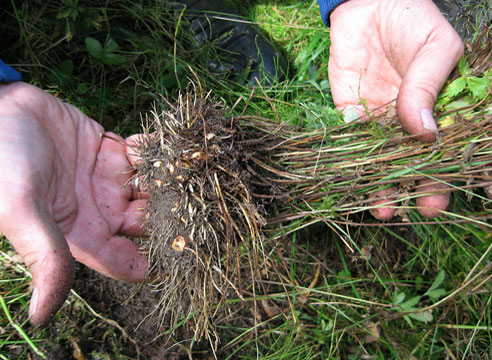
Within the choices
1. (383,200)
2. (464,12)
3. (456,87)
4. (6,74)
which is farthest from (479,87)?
(6,74)

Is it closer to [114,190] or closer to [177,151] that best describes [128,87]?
[114,190]

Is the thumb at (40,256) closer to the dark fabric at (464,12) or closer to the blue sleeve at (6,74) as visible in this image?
the blue sleeve at (6,74)

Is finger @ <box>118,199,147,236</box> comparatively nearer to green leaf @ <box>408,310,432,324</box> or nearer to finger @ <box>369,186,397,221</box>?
finger @ <box>369,186,397,221</box>

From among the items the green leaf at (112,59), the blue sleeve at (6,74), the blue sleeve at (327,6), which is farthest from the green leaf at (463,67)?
the blue sleeve at (6,74)

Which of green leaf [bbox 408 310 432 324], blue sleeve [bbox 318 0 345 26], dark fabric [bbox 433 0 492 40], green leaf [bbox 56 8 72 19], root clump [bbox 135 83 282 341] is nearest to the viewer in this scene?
root clump [bbox 135 83 282 341]

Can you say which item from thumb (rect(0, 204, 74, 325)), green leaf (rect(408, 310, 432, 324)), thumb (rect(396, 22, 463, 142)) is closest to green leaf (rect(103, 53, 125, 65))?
thumb (rect(0, 204, 74, 325))
